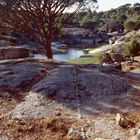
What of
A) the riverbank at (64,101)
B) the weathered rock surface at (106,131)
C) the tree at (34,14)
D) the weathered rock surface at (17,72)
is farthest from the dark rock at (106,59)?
the weathered rock surface at (106,131)

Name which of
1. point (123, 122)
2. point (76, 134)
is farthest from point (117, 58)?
point (76, 134)

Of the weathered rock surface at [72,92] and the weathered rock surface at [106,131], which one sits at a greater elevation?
the weathered rock surface at [72,92]

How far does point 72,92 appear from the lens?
9.45m

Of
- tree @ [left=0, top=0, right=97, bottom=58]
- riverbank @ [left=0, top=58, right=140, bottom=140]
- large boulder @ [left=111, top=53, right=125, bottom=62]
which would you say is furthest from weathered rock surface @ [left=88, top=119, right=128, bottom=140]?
large boulder @ [left=111, top=53, right=125, bottom=62]

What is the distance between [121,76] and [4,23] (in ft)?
45.6

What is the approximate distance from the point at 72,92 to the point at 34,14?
14139mm

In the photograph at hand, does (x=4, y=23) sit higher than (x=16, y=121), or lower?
higher

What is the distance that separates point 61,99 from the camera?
8977mm

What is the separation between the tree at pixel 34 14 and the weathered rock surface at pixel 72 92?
11.4 meters

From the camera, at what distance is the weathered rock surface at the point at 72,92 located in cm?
841

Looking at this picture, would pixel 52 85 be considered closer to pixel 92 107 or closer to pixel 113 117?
pixel 92 107

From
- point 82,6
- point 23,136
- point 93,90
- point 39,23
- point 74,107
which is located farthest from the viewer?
point 82,6

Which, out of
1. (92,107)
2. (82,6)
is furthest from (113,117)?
(82,6)

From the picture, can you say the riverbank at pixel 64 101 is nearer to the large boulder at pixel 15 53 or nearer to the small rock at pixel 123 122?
the small rock at pixel 123 122
